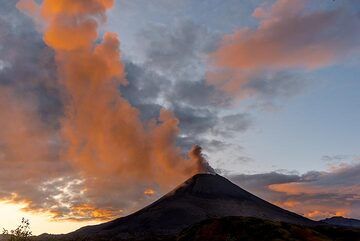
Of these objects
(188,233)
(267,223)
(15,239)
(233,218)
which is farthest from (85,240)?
(15,239)

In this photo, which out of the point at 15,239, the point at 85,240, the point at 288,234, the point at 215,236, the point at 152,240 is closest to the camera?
the point at 15,239

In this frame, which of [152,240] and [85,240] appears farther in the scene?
[85,240]

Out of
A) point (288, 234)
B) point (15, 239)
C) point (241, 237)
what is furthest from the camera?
point (241, 237)

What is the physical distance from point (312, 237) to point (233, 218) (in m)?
31.8

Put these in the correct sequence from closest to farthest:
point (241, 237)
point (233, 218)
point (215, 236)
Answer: point (241, 237) < point (215, 236) < point (233, 218)

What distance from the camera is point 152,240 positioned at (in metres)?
176

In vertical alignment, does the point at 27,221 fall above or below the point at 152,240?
below

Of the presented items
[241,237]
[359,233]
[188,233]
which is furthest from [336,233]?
[188,233]

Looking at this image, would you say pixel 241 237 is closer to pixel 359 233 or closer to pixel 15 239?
pixel 359 233

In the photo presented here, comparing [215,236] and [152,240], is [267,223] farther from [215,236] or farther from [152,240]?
[152,240]

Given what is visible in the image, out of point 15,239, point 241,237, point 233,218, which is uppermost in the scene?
point 233,218

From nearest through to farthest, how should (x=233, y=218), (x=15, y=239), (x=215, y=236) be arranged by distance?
(x=15, y=239)
(x=215, y=236)
(x=233, y=218)

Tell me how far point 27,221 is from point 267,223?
85.8 m

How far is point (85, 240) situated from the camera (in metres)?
200
